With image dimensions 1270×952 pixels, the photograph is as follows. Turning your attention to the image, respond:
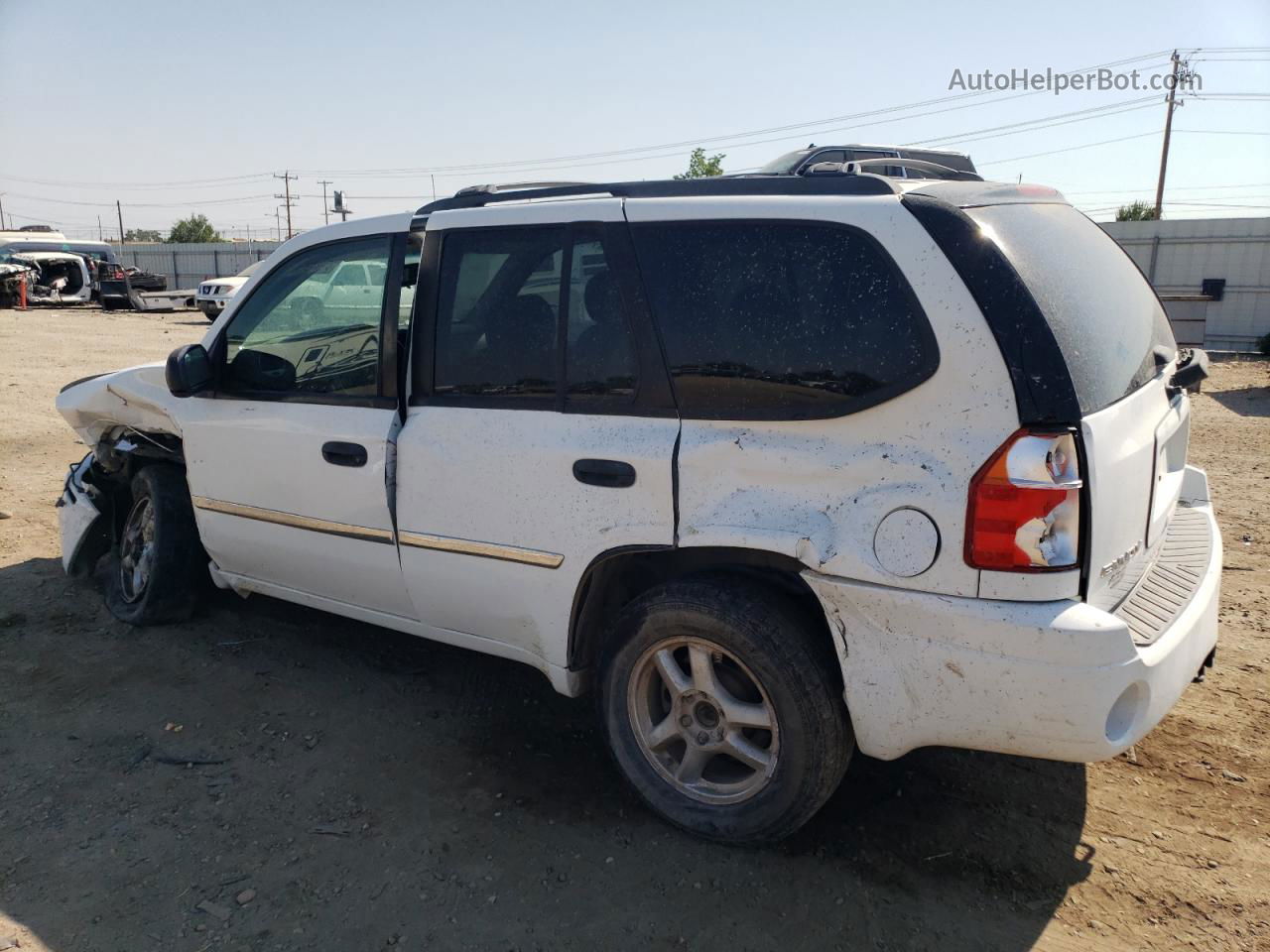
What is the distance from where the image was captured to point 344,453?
145 inches

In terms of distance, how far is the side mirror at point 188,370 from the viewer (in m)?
4.01

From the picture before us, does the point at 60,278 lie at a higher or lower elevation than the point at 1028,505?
higher

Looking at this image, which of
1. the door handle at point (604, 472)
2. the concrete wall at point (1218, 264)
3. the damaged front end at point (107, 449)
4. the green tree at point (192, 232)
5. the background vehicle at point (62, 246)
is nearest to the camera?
the door handle at point (604, 472)

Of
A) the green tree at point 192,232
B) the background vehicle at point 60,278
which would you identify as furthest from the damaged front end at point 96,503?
the green tree at point 192,232

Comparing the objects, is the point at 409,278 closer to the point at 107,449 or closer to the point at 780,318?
the point at 780,318

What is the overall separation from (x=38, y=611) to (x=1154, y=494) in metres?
5.13

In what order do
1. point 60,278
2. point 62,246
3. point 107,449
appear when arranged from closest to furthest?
point 107,449 < point 60,278 < point 62,246

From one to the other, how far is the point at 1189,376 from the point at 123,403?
4600mm

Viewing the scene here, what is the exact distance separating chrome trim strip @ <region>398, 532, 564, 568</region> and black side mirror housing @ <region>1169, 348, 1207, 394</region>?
2.15 m

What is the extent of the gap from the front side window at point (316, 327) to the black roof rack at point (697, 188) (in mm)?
383

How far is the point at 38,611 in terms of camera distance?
5.00m

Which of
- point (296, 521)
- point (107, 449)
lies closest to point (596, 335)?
point (296, 521)

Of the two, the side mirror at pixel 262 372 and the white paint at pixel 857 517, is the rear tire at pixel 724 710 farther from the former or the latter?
the side mirror at pixel 262 372

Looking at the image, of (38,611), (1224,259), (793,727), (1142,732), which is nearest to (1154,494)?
(1142,732)
